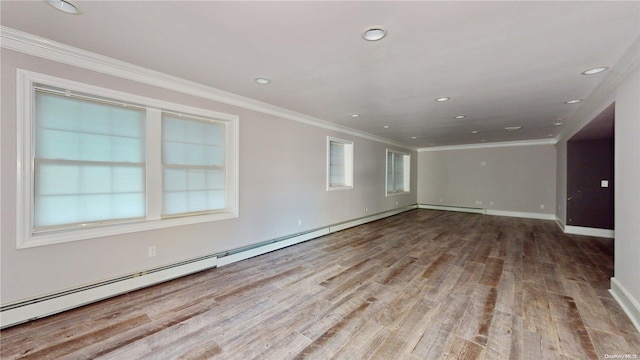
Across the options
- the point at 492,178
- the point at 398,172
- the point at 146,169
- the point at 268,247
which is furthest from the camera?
the point at 398,172

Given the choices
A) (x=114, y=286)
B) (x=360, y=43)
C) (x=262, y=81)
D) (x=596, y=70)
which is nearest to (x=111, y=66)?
(x=262, y=81)

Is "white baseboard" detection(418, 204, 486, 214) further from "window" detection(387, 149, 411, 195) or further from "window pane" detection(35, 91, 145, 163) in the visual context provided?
"window pane" detection(35, 91, 145, 163)

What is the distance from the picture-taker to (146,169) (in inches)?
117

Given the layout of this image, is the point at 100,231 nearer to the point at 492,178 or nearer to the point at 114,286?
the point at 114,286

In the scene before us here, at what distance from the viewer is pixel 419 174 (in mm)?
10234

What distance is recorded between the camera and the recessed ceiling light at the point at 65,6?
174 cm

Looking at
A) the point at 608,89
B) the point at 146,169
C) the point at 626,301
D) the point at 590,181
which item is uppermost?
the point at 608,89

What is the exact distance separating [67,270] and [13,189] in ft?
2.87

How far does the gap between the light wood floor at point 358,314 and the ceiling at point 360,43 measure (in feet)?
8.32

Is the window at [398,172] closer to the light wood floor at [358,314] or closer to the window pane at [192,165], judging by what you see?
the light wood floor at [358,314]

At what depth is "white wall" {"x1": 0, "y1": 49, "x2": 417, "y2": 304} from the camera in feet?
7.11

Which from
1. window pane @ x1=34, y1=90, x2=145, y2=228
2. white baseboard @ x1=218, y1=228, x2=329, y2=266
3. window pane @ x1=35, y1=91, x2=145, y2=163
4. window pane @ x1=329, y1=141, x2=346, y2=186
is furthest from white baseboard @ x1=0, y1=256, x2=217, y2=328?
window pane @ x1=329, y1=141, x2=346, y2=186

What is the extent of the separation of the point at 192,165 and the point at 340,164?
368 cm

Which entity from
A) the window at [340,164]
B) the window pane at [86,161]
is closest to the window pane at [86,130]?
the window pane at [86,161]
